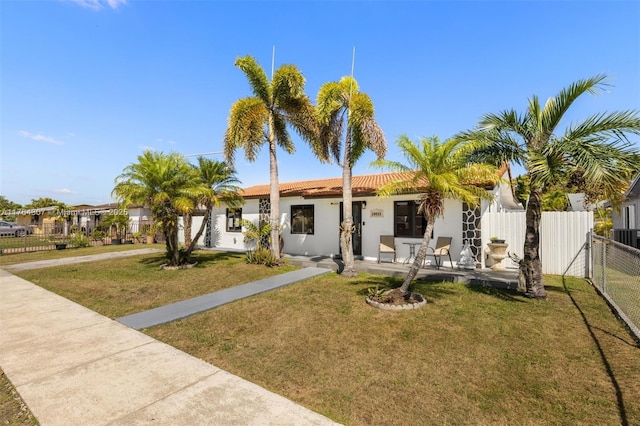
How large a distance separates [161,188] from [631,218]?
2366 cm

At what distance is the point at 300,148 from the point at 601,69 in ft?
34.6

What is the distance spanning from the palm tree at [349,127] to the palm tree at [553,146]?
3316 millimetres

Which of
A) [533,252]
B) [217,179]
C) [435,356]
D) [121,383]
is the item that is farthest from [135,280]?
[533,252]

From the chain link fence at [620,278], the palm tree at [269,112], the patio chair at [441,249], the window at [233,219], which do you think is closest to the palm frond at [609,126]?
the chain link fence at [620,278]

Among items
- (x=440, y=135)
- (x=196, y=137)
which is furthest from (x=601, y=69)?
(x=196, y=137)

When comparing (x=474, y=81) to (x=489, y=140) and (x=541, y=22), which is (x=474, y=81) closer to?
(x=541, y=22)

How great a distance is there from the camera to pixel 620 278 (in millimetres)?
9102

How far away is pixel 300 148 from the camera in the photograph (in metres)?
14.0

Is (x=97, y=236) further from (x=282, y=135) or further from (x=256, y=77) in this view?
(x=256, y=77)

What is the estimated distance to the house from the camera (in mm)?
10828

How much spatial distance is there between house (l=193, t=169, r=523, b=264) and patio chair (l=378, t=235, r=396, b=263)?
203mm

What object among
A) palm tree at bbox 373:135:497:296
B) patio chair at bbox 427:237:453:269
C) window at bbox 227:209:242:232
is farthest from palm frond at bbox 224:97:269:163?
patio chair at bbox 427:237:453:269

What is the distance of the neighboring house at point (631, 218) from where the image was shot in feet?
42.7

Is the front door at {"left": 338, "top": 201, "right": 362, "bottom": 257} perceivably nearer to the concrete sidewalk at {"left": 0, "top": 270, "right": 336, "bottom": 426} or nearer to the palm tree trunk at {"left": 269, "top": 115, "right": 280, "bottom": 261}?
the palm tree trunk at {"left": 269, "top": 115, "right": 280, "bottom": 261}
